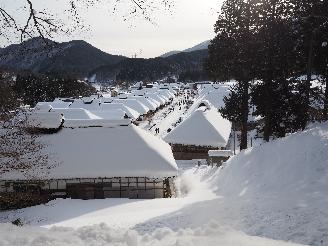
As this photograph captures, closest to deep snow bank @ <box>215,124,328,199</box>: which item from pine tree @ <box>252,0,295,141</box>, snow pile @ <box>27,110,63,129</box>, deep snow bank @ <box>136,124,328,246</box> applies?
deep snow bank @ <box>136,124,328,246</box>

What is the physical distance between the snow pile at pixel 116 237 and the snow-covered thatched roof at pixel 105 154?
1159cm

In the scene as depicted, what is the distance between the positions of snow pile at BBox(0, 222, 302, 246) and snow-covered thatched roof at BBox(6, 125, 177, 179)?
456 inches

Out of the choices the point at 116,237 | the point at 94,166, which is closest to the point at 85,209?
the point at 94,166

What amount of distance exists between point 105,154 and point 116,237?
13.6m

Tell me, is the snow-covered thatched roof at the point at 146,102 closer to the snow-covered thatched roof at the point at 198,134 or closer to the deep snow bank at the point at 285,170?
the snow-covered thatched roof at the point at 198,134

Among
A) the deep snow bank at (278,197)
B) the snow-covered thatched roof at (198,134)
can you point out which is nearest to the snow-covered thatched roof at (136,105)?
the snow-covered thatched roof at (198,134)

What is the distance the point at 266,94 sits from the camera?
2497 centimetres

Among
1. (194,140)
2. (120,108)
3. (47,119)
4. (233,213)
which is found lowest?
(233,213)

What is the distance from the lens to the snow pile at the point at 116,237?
25.4ft

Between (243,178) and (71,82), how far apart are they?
285 ft

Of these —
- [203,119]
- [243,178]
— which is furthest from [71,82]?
[243,178]

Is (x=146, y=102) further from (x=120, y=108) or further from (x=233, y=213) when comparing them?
(x=233, y=213)

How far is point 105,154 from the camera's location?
21734 millimetres

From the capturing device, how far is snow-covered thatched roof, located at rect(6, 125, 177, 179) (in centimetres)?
2070
